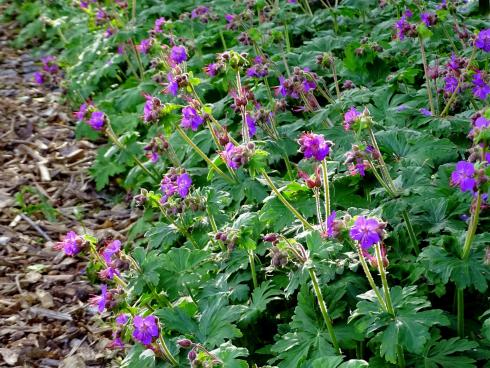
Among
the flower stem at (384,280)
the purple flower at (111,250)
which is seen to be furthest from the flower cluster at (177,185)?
the flower stem at (384,280)

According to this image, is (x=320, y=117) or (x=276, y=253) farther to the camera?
(x=320, y=117)

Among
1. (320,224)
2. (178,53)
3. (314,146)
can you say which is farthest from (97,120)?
(314,146)

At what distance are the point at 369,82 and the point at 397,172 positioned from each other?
5.04 ft

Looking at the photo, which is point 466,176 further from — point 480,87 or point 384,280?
point 480,87

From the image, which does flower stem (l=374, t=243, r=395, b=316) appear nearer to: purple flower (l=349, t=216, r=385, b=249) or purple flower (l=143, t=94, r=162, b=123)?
purple flower (l=349, t=216, r=385, b=249)

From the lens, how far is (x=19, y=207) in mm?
5188

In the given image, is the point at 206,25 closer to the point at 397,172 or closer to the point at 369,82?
the point at 369,82

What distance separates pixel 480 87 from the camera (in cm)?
A: 355

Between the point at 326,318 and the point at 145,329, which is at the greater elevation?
the point at 145,329

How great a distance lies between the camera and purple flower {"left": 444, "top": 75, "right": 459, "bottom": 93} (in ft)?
12.4

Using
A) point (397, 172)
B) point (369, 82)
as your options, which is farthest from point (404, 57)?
point (397, 172)

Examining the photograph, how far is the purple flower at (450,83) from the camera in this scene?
3.77 m

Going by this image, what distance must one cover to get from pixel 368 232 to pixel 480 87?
5.31ft

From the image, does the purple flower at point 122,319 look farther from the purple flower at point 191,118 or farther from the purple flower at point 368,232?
the purple flower at point 368,232
